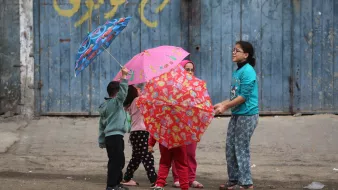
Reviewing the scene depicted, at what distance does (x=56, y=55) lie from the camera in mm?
11172

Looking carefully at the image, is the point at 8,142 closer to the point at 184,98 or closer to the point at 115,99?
the point at 115,99

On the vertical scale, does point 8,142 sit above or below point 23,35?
below

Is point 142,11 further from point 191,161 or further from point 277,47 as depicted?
point 191,161

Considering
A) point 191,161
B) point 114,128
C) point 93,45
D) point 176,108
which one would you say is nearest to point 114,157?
point 114,128

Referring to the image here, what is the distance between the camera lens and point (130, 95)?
25.8 ft

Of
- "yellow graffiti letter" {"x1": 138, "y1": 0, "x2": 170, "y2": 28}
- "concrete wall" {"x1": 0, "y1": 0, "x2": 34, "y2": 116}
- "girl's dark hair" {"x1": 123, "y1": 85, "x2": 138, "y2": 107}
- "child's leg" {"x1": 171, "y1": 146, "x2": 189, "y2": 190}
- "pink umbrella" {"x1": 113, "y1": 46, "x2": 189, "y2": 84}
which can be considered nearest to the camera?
"pink umbrella" {"x1": 113, "y1": 46, "x2": 189, "y2": 84}

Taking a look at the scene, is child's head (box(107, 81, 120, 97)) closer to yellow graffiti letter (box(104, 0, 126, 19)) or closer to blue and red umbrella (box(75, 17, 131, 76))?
blue and red umbrella (box(75, 17, 131, 76))

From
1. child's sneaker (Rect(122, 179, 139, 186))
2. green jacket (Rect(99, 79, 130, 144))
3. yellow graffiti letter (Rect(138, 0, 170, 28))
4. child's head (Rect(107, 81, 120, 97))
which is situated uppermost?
yellow graffiti letter (Rect(138, 0, 170, 28))

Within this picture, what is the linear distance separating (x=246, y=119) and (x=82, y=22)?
14.3ft

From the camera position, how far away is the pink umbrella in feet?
22.4

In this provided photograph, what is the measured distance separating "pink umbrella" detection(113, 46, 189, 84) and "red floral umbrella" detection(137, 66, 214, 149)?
66 mm

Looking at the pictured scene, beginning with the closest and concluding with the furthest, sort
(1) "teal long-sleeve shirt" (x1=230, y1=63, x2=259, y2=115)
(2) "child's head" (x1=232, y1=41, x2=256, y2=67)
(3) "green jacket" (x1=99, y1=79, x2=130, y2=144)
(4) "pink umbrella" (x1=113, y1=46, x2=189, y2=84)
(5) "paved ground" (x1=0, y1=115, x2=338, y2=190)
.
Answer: (4) "pink umbrella" (x1=113, y1=46, x2=189, y2=84), (3) "green jacket" (x1=99, y1=79, x2=130, y2=144), (1) "teal long-sleeve shirt" (x1=230, y1=63, x2=259, y2=115), (2) "child's head" (x1=232, y1=41, x2=256, y2=67), (5) "paved ground" (x1=0, y1=115, x2=338, y2=190)

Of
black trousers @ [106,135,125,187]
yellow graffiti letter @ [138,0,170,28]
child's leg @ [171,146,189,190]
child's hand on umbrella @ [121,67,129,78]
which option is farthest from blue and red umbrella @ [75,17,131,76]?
yellow graffiti letter @ [138,0,170,28]

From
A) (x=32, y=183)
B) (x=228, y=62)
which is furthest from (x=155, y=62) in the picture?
(x=228, y=62)
